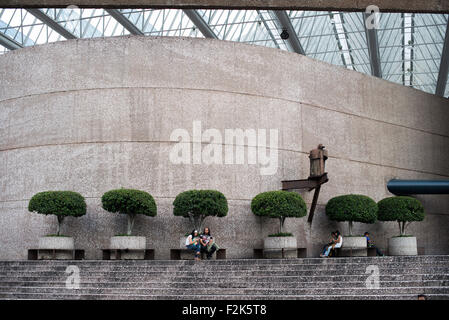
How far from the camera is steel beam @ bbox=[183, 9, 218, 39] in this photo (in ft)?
95.9

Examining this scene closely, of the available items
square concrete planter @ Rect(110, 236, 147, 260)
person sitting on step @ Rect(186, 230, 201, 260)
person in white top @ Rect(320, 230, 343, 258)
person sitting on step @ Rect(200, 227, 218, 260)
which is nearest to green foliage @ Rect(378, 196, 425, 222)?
person in white top @ Rect(320, 230, 343, 258)

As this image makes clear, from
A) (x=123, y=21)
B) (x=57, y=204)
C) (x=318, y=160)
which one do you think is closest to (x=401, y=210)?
(x=318, y=160)

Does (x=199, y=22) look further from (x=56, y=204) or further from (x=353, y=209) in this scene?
(x=56, y=204)

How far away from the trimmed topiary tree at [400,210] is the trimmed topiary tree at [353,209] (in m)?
0.63

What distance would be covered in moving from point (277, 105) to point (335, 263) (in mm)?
8413

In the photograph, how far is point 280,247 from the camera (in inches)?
688

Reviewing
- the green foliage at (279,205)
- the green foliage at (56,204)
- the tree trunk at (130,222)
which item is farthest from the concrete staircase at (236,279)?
the green foliage at (279,205)

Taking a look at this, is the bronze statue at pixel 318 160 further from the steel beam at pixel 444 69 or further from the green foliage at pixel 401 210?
the steel beam at pixel 444 69

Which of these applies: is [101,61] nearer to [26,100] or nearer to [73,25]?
[26,100]

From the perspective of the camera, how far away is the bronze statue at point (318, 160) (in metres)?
17.6

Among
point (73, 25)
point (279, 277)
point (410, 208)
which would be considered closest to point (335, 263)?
point (279, 277)

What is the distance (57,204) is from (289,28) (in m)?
18.3

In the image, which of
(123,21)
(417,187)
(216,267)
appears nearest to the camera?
(216,267)

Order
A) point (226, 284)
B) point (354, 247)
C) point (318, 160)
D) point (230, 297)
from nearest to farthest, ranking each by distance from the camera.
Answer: point (230, 297), point (226, 284), point (318, 160), point (354, 247)
